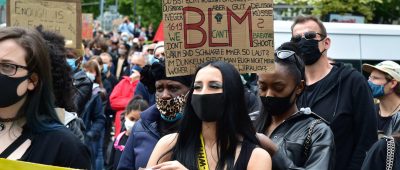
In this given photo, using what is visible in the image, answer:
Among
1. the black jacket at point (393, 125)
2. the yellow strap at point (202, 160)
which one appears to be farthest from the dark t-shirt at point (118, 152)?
the yellow strap at point (202, 160)

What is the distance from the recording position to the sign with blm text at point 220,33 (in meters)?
4.85

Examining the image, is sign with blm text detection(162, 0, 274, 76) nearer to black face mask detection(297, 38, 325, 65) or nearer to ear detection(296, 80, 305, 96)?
ear detection(296, 80, 305, 96)

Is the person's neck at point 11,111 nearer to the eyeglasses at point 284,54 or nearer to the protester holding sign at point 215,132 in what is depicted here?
the protester holding sign at point 215,132

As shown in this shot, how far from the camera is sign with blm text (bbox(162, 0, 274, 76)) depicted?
15.9ft

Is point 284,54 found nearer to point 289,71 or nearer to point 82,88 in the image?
point 289,71

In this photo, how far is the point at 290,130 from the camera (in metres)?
4.78

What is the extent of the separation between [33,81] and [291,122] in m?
1.75

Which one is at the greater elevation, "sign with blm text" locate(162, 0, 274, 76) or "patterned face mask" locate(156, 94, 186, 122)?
"sign with blm text" locate(162, 0, 274, 76)

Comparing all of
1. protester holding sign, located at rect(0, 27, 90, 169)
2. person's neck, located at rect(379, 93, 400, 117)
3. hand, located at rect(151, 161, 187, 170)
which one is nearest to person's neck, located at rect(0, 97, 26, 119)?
protester holding sign, located at rect(0, 27, 90, 169)

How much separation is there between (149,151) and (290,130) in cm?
88

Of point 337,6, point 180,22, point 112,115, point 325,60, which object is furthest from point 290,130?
point 337,6

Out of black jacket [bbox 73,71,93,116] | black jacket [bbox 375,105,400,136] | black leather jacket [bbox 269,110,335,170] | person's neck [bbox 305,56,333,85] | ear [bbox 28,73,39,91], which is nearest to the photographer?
ear [bbox 28,73,39,91]

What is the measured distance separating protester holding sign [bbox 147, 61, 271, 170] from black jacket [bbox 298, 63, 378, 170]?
2.18 meters

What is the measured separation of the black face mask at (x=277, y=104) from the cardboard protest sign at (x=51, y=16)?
8.34 feet
